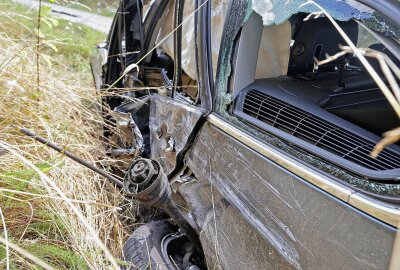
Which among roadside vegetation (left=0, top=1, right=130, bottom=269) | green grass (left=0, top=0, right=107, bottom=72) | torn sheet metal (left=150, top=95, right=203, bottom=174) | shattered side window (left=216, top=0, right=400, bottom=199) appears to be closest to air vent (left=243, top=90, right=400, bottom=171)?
shattered side window (left=216, top=0, right=400, bottom=199)

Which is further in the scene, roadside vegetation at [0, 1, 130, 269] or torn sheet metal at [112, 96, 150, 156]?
torn sheet metal at [112, 96, 150, 156]

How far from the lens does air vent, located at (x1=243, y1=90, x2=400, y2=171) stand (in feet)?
4.31

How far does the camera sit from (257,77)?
198 centimetres

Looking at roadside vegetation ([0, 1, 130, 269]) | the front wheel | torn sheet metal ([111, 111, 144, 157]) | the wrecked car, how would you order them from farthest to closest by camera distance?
torn sheet metal ([111, 111, 144, 157])
the front wheel
roadside vegetation ([0, 1, 130, 269])
the wrecked car

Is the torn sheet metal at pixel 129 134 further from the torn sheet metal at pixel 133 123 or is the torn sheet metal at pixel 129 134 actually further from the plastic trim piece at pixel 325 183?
the plastic trim piece at pixel 325 183

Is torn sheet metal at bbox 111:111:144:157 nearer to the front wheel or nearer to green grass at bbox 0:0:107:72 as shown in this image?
the front wheel

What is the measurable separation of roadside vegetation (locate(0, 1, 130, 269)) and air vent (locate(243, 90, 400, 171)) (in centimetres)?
78

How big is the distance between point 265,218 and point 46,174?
125 cm

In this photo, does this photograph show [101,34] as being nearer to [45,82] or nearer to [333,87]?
[45,82]

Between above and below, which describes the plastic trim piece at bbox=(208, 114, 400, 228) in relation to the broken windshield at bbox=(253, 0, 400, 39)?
below

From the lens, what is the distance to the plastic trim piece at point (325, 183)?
3.45 ft

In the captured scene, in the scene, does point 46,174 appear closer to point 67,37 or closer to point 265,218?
point 265,218

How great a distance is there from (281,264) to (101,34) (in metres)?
6.12

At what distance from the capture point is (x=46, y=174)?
7.01ft
